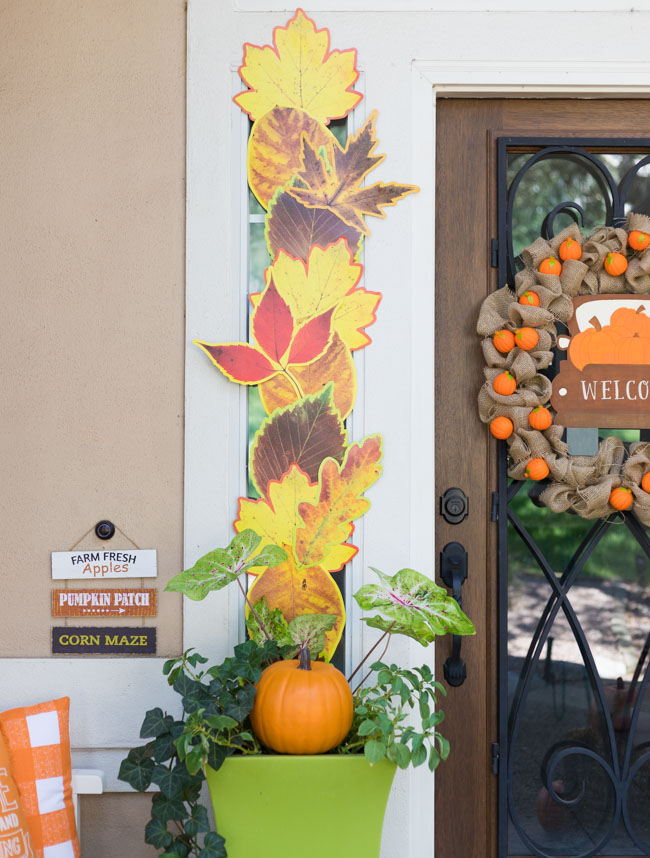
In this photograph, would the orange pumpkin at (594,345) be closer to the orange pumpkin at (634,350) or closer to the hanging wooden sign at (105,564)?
the orange pumpkin at (634,350)

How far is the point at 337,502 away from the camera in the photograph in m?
1.88

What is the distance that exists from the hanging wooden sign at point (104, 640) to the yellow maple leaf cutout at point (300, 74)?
1.32 meters

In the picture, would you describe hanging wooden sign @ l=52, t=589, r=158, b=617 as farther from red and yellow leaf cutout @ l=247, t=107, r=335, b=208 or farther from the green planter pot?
red and yellow leaf cutout @ l=247, t=107, r=335, b=208

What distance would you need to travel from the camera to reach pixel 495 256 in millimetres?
1997

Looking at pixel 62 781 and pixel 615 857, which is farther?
pixel 615 857

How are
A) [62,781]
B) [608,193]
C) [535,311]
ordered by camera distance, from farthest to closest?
[608,193], [535,311], [62,781]

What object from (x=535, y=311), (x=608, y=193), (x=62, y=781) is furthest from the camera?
(x=608, y=193)

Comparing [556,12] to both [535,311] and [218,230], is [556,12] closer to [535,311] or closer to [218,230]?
[535,311]

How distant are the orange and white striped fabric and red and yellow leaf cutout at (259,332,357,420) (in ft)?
2.94

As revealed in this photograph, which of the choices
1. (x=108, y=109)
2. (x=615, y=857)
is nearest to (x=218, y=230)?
(x=108, y=109)

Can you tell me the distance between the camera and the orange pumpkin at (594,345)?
6.37ft

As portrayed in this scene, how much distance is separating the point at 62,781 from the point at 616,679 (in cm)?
138

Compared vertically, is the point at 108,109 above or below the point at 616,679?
above

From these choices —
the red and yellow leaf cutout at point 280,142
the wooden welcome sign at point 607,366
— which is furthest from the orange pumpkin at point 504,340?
the red and yellow leaf cutout at point 280,142
